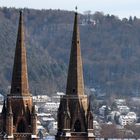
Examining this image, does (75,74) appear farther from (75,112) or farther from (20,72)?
(20,72)

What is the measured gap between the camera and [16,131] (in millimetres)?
96062

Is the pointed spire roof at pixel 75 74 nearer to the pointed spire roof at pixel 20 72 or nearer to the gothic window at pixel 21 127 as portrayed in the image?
the pointed spire roof at pixel 20 72

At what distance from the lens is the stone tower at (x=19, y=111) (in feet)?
313

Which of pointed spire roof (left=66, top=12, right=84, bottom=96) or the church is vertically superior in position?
pointed spire roof (left=66, top=12, right=84, bottom=96)

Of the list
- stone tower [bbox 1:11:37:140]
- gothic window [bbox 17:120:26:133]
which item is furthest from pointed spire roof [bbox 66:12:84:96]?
gothic window [bbox 17:120:26:133]

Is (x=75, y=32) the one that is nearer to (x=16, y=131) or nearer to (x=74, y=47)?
(x=74, y=47)

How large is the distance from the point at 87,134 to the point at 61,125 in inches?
79.9

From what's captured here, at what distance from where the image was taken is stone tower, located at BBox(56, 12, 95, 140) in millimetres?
96062

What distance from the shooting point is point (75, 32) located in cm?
9744

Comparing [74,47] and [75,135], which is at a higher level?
[74,47]

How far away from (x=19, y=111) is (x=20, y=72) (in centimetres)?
289

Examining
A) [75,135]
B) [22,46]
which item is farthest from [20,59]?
[75,135]

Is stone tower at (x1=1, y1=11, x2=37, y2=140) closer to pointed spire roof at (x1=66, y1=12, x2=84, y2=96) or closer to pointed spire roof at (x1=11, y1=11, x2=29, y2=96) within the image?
pointed spire roof at (x1=11, y1=11, x2=29, y2=96)

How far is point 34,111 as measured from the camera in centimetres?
9588
